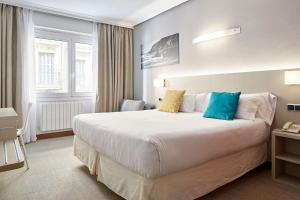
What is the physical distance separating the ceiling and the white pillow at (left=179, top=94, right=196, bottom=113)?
180cm

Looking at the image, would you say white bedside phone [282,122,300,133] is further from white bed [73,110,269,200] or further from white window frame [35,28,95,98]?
white window frame [35,28,95,98]

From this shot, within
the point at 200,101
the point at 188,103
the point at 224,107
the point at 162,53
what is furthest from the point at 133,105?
the point at 224,107

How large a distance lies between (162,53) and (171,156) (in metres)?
3.16

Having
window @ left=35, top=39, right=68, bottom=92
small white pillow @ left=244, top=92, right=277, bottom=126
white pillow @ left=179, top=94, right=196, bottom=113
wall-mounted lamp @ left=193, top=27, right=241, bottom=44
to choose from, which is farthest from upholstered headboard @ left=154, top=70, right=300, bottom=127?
window @ left=35, top=39, right=68, bottom=92

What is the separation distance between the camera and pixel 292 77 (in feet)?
7.65

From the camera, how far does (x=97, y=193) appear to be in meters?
2.06

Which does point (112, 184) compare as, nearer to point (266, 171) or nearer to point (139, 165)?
point (139, 165)

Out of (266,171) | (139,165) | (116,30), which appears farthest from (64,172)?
(116,30)

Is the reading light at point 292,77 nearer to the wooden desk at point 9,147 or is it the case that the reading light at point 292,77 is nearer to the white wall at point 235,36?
the white wall at point 235,36

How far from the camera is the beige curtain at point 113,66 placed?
4.81 meters

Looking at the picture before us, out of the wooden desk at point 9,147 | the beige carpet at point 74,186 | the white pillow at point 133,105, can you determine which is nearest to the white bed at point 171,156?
the beige carpet at point 74,186

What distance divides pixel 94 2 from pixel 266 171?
3872mm

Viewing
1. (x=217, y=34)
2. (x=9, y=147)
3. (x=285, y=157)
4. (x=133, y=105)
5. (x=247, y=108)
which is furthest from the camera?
(x=133, y=105)

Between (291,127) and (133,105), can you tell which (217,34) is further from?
(133,105)
